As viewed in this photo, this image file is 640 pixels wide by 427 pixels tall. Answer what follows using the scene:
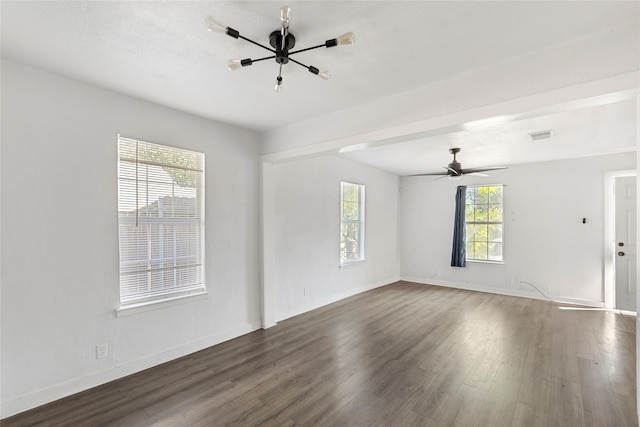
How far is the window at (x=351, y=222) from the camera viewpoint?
5741mm

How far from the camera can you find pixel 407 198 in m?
7.42

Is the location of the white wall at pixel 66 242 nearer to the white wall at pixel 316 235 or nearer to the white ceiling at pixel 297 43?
the white ceiling at pixel 297 43

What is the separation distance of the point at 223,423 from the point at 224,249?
192cm

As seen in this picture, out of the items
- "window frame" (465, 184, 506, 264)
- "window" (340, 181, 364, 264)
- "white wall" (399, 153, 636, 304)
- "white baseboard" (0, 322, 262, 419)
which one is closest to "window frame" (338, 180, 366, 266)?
"window" (340, 181, 364, 264)

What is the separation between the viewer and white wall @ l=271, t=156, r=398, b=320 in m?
4.49

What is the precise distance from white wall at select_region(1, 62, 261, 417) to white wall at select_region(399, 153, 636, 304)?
5.52 meters

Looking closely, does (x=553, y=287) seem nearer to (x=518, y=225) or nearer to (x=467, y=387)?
(x=518, y=225)

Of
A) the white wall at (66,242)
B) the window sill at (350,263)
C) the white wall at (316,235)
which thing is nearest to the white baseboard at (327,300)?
the white wall at (316,235)

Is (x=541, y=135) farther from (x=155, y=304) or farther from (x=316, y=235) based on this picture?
(x=155, y=304)

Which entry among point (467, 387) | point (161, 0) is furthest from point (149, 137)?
point (467, 387)

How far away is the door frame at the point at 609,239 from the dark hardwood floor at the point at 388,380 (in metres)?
0.89

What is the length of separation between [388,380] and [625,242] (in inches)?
199

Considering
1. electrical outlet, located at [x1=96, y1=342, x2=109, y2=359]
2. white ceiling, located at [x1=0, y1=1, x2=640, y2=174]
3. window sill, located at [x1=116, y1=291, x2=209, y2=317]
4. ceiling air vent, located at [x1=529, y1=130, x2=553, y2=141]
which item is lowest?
electrical outlet, located at [x1=96, y1=342, x2=109, y2=359]

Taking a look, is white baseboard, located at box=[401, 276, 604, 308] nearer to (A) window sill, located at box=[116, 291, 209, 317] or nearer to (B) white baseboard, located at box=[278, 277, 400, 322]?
(B) white baseboard, located at box=[278, 277, 400, 322]
